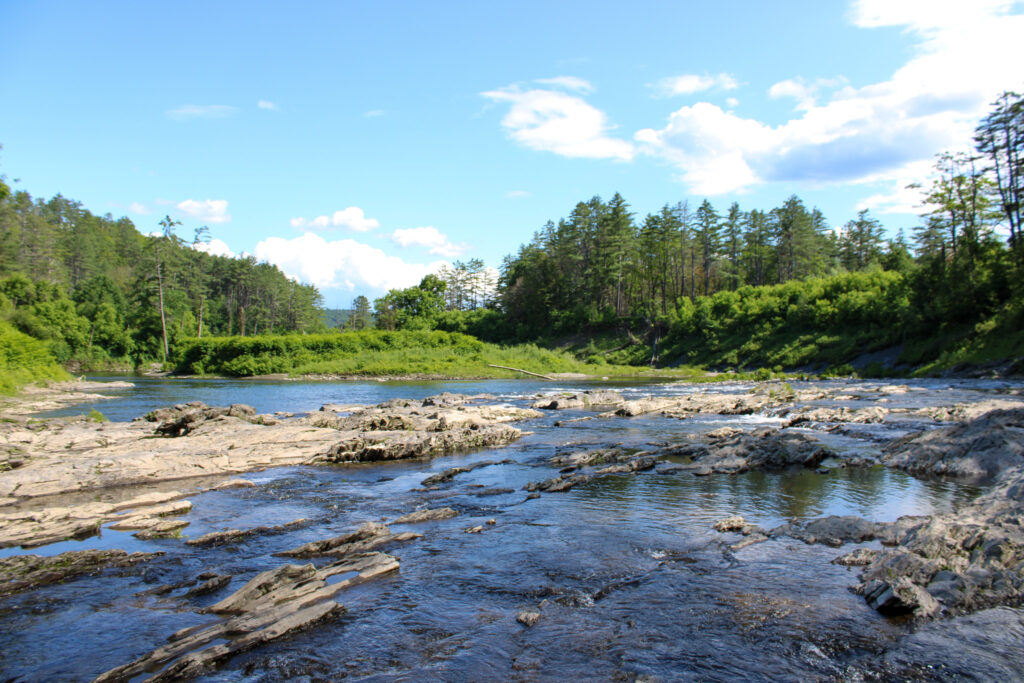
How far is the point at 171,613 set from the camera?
7.22 m

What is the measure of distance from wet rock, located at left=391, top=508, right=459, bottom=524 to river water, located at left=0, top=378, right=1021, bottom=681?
293 millimetres

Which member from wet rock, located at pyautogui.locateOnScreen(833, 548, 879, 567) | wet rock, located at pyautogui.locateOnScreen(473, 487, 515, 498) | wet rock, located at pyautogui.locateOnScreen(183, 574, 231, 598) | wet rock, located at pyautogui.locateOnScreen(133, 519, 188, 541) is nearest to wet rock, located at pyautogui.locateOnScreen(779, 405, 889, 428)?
wet rock, located at pyautogui.locateOnScreen(473, 487, 515, 498)

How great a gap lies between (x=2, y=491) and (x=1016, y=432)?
23.6 meters

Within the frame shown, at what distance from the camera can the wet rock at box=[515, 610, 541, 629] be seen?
7023mm

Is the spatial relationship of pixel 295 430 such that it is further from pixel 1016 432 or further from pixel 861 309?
pixel 861 309

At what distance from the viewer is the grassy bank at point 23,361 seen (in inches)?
1475

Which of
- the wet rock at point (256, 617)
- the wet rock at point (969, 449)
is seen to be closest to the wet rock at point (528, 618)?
the wet rock at point (256, 617)

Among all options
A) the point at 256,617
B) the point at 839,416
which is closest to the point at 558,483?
the point at 256,617

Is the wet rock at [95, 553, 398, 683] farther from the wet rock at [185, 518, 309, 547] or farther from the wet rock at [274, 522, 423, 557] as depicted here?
the wet rock at [185, 518, 309, 547]

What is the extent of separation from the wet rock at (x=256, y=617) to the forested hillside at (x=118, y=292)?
4126cm

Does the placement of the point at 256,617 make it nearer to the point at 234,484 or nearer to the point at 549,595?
the point at 549,595

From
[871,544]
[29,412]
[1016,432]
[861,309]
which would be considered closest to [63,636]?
[871,544]

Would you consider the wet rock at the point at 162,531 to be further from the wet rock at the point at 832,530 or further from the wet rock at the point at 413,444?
the wet rock at the point at 832,530

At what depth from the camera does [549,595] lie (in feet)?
25.8
